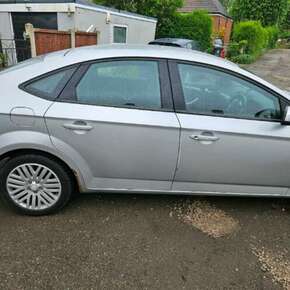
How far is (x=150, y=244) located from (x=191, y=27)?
17.9 m

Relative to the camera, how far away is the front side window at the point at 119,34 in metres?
13.6

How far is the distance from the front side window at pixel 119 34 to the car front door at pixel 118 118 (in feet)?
37.6

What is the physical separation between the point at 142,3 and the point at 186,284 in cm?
1673

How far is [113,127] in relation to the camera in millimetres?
2738

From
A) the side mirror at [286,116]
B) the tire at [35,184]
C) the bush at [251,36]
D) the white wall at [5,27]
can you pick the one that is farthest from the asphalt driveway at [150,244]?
the bush at [251,36]

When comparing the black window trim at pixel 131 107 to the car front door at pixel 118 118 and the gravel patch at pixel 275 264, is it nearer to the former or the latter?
the car front door at pixel 118 118

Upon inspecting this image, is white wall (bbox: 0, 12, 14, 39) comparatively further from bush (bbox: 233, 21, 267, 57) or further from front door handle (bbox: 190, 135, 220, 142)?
bush (bbox: 233, 21, 267, 57)

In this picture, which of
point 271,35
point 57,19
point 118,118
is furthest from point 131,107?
point 271,35

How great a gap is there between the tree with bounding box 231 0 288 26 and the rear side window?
34091mm

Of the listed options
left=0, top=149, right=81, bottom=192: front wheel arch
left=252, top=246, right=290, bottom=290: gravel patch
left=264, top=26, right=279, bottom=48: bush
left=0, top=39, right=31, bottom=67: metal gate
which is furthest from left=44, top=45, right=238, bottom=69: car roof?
left=264, top=26, right=279, bottom=48: bush

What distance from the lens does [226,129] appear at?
9.12ft

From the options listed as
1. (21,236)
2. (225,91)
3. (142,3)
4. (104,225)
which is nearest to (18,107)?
(21,236)

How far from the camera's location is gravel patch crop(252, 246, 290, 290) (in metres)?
2.49

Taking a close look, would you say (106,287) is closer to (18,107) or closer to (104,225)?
(104,225)
